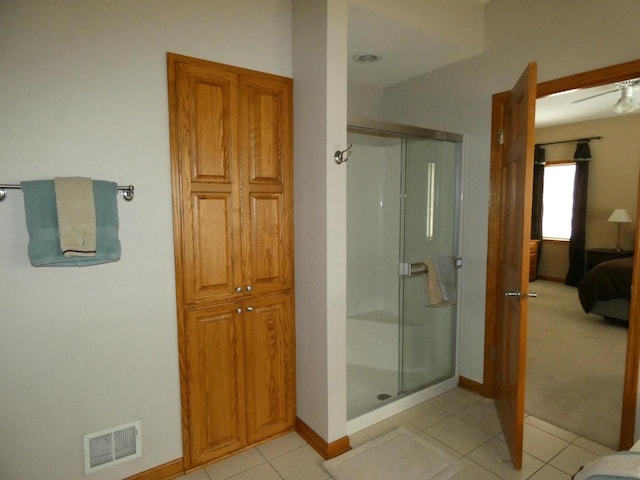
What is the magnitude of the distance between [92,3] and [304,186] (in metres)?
1.27

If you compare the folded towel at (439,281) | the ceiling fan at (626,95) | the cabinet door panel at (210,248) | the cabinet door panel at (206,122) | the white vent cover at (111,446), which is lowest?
the white vent cover at (111,446)

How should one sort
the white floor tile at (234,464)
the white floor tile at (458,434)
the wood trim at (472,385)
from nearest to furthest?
the white floor tile at (234,464)
the white floor tile at (458,434)
the wood trim at (472,385)

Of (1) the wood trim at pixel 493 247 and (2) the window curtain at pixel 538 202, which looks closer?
(1) the wood trim at pixel 493 247

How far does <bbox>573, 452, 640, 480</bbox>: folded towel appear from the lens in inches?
38.9

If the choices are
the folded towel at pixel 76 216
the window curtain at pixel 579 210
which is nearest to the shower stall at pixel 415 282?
the folded towel at pixel 76 216

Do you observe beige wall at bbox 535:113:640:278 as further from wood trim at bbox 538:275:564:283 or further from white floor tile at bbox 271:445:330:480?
white floor tile at bbox 271:445:330:480

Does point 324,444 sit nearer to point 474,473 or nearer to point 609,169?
point 474,473

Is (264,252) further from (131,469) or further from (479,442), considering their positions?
(479,442)

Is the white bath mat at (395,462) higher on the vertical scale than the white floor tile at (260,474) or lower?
higher

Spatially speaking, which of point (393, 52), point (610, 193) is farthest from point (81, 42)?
point (610, 193)

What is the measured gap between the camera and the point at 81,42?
1573mm

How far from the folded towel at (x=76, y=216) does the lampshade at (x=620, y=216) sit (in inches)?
255

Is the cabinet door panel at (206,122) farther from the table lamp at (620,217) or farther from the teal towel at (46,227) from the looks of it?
the table lamp at (620,217)

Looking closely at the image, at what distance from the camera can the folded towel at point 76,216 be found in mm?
1471
